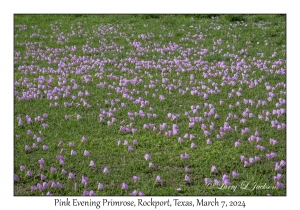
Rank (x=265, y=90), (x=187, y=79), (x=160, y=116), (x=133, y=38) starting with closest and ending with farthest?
(x=160, y=116), (x=265, y=90), (x=187, y=79), (x=133, y=38)

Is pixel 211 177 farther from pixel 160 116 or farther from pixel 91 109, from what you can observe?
pixel 91 109

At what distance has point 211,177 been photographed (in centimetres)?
611

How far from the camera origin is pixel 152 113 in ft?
28.7

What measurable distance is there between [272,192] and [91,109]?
4.64 m

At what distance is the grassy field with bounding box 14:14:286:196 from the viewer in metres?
6.11

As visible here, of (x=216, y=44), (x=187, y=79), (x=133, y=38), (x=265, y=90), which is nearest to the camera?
(x=265, y=90)

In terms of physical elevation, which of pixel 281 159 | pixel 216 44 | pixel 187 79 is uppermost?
pixel 216 44

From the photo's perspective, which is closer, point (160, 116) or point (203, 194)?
point (203, 194)

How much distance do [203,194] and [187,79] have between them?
5774 millimetres

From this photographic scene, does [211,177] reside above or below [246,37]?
below

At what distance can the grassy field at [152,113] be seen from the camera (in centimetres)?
611
